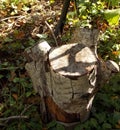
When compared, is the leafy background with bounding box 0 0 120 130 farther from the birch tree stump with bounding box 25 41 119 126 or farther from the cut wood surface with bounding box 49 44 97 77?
the cut wood surface with bounding box 49 44 97 77

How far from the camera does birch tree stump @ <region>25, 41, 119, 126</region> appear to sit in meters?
2.44

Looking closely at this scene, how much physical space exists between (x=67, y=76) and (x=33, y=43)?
5.54 ft

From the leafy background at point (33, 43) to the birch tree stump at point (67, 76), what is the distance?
22 cm

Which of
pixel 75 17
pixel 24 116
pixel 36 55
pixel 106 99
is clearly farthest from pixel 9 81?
pixel 75 17

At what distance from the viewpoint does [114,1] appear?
2.70 metres

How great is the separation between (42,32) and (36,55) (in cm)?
164

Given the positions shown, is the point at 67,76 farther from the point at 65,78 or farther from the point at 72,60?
the point at 72,60

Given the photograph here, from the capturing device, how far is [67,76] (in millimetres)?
2395

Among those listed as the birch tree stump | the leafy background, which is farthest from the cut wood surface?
the leafy background

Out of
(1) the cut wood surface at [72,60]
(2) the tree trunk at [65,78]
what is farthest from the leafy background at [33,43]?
(1) the cut wood surface at [72,60]

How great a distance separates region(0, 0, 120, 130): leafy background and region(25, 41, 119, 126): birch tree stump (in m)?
0.22

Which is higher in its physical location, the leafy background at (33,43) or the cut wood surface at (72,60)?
the cut wood surface at (72,60)

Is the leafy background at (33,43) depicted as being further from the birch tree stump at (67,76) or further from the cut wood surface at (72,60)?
the cut wood surface at (72,60)

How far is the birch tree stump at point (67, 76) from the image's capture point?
8.02 feet
